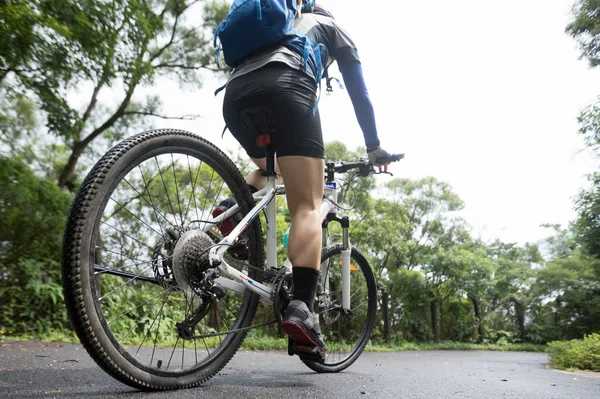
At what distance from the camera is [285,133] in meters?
1.76

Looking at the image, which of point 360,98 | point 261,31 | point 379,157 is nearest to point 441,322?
point 379,157

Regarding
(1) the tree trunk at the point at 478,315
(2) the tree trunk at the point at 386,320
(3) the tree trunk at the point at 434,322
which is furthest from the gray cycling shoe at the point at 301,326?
(1) the tree trunk at the point at 478,315

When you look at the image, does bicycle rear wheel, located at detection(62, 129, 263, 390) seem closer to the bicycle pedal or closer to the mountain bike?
the mountain bike

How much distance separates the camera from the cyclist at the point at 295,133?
1.74m

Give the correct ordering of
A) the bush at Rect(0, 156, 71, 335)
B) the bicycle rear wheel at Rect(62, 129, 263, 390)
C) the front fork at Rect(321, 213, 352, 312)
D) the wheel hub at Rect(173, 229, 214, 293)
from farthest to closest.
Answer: the bush at Rect(0, 156, 71, 335), the front fork at Rect(321, 213, 352, 312), the wheel hub at Rect(173, 229, 214, 293), the bicycle rear wheel at Rect(62, 129, 263, 390)

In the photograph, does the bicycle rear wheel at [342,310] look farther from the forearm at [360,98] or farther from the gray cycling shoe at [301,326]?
the forearm at [360,98]

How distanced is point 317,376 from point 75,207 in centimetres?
155

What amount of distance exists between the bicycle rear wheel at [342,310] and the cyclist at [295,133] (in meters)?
0.78

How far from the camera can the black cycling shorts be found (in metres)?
1.73

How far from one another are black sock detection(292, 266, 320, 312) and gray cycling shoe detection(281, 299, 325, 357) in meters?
0.03

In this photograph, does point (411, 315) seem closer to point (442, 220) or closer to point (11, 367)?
point (442, 220)

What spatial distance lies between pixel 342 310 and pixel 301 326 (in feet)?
3.40

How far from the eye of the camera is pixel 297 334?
1.73 m

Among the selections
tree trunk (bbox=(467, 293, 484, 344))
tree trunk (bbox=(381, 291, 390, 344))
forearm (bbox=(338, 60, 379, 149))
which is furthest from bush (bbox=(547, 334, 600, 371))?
tree trunk (bbox=(467, 293, 484, 344))
